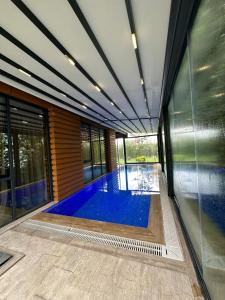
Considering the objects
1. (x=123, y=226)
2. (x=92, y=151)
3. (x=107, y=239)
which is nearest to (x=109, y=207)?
(x=123, y=226)

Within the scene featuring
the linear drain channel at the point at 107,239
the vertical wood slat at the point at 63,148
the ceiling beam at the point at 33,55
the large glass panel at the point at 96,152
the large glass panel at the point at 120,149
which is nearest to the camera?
the ceiling beam at the point at 33,55

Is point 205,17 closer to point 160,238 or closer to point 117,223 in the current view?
point 160,238

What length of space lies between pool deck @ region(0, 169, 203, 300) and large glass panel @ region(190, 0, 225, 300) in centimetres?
45

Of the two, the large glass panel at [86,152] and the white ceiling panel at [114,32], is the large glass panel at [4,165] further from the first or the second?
the large glass panel at [86,152]

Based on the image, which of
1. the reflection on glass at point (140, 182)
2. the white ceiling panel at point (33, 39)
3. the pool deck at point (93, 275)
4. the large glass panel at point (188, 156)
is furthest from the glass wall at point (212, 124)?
the reflection on glass at point (140, 182)

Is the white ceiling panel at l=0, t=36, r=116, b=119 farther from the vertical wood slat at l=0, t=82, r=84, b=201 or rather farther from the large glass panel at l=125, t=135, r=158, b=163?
the large glass panel at l=125, t=135, r=158, b=163

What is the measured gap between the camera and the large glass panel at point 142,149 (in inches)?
589

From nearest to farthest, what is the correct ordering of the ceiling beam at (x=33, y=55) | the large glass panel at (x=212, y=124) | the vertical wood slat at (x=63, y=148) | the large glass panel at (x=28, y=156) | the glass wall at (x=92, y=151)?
the large glass panel at (x=212, y=124) → the ceiling beam at (x=33, y=55) → the large glass panel at (x=28, y=156) → the vertical wood slat at (x=63, y=148) → the glass wall at (x=92, y=151)

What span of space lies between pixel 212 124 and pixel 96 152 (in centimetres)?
795

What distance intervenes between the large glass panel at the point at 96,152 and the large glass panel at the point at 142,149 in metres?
6.65

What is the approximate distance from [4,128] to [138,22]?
3.24m

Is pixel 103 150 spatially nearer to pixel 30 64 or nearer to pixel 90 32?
pixel 30 64

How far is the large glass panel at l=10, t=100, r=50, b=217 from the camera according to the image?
3.85 meters

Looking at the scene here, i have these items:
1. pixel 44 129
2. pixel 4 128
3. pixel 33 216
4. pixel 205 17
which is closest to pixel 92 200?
pixel 33 216
